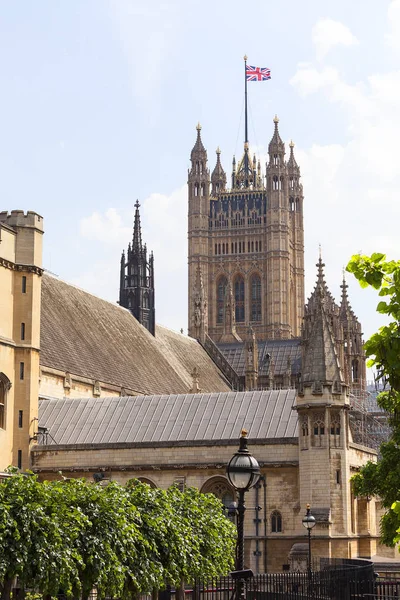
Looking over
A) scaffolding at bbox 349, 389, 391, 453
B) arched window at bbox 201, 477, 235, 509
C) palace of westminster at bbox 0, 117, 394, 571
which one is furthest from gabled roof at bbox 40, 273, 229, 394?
arched window at bbox 201, 477, 235, 509

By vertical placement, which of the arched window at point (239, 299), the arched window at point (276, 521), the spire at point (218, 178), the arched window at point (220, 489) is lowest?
the arched window at point (276, 521)

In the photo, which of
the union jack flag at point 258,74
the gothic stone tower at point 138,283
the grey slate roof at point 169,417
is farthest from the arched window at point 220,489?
the union jack flag at point 258,74

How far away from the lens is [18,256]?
44906 millimetres

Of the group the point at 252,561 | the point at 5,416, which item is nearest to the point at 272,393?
the point at 252,561

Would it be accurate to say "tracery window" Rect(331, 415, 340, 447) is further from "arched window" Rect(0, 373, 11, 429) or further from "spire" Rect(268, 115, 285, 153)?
"spire" Rect(268, 115, 285, 153)

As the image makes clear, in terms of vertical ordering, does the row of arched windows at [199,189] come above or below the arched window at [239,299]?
above

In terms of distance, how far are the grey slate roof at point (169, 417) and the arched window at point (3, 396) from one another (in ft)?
11.9

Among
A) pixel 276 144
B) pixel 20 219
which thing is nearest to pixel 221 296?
pixel 276 144

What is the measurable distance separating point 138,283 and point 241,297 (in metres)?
76.4

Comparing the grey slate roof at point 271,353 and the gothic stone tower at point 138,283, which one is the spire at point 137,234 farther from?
the grey slate roof at point 271,353

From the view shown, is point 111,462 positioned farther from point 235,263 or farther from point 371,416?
point 235,263

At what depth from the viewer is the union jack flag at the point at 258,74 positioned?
13538 cm

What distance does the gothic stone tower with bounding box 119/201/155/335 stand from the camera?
2741 inches

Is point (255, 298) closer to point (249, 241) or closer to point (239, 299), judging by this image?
point (239, 299)
